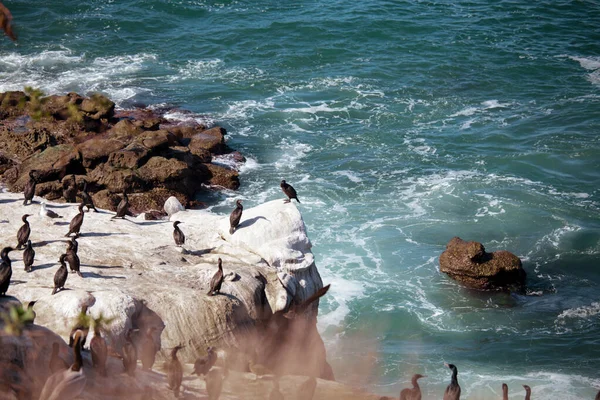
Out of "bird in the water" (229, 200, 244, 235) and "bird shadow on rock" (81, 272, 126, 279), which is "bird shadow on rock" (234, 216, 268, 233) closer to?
"bird in the water" (229, 200, 244, 235)

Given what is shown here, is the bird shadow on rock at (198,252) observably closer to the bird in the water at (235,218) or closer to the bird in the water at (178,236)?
the bird in the water at (178,236)

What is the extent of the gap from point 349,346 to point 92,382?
13677 millimetres

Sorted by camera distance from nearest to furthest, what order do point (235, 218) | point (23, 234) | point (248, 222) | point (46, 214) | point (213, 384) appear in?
point (213, 384)
point (23, 234)
point (235, 218)
point (248, 222)
point (46, 214)

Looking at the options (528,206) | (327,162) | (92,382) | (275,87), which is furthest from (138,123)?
(92,382)

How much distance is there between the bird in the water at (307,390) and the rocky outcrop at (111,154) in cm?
1672

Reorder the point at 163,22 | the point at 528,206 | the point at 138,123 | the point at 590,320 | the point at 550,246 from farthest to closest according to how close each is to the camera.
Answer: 1. the point at 163,22
2. the point at 138,123
3. the point at 528,206
4. the point at 550,246
5. the point at 590,320

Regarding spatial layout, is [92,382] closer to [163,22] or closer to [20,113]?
[20,113]

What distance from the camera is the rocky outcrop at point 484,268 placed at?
29.0m

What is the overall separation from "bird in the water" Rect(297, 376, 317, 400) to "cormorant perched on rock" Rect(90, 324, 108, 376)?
445 centimetres

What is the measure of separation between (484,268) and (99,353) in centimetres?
1846

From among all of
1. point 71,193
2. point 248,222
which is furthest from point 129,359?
point 71,193

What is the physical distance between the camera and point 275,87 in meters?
50.4

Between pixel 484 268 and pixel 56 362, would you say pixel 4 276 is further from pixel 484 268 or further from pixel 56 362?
pixel 484 268

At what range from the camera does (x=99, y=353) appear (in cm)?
1400
